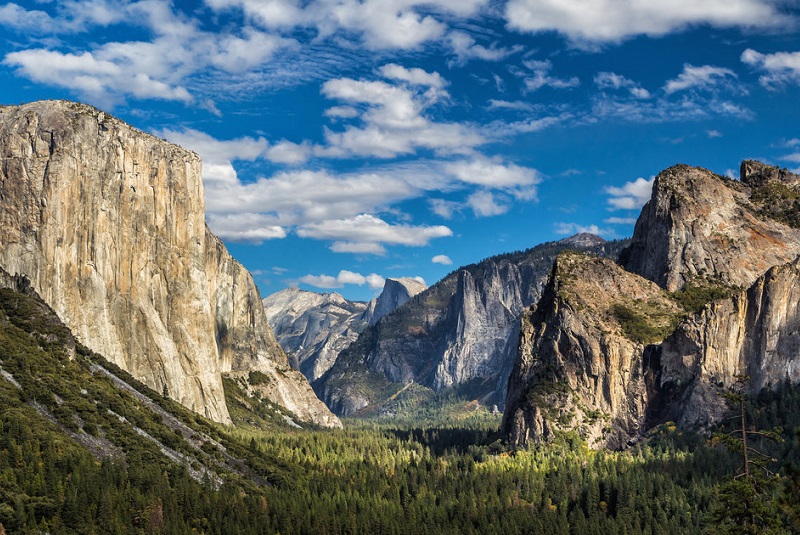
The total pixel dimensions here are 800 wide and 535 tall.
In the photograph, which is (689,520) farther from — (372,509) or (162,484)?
(162,484)

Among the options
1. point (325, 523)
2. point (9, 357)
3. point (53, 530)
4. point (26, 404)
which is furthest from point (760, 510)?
point (9, 357)

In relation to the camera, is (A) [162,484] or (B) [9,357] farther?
(B) [9,357]

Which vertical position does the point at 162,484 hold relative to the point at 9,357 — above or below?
below

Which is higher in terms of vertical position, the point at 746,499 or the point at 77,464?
the point at 746,499

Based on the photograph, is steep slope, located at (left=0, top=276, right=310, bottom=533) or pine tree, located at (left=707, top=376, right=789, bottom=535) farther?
steep slope, located at (left=0, top=276, right=310, bottom=533)

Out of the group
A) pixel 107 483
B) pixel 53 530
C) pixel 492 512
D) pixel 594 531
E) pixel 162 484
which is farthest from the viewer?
pixel 492 512

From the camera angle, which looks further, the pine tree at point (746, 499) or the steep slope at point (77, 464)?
the steep slope at point (77, 464)

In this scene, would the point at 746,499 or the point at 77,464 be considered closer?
the point at 746,499

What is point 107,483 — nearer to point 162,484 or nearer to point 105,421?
point 162,484

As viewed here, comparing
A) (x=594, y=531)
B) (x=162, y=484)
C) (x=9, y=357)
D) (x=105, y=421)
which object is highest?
(x=9, y=357)

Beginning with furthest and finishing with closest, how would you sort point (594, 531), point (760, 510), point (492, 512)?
1. point (492, 512)
2. point (594, 531)
3. point (760, 510)
